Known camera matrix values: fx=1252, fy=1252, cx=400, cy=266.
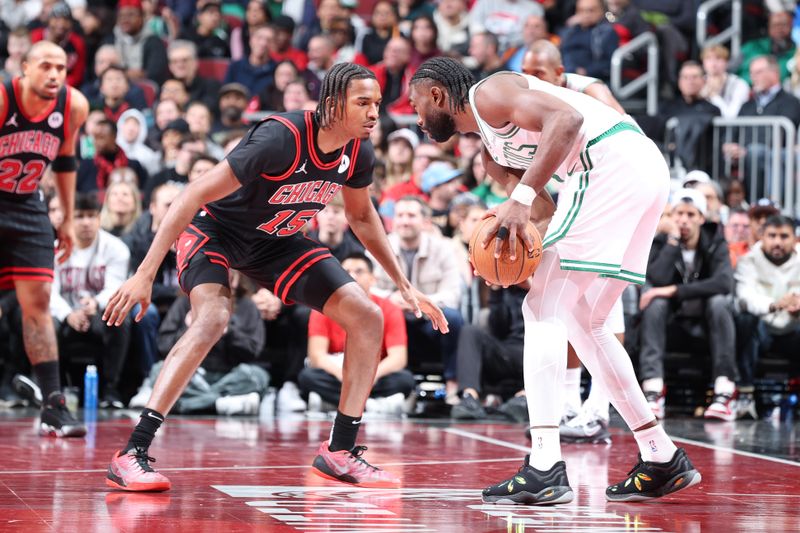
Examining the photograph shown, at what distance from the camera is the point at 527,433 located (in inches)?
283

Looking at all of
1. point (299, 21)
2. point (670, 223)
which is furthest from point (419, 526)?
point (299, 21)

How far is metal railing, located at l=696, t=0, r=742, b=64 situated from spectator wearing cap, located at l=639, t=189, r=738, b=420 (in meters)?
4.44

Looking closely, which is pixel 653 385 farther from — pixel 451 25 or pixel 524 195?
pixel 451 25

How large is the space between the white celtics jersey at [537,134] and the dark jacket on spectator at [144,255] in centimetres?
503

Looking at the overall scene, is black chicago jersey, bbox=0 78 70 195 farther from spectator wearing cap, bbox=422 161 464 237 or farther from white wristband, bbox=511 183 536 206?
spectator wearing cap, bbox=422 161 464 237

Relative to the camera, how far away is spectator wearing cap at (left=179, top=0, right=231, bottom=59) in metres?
14.8

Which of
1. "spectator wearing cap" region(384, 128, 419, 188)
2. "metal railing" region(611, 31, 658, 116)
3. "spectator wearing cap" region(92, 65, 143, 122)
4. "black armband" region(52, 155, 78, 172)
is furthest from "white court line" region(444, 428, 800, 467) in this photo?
"spectator wearing cap" region(92, 65, 143, 122)

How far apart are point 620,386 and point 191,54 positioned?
988cm

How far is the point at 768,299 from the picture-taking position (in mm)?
9320

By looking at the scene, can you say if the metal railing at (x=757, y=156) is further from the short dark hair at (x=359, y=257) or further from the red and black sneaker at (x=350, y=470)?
the red and black sneaker at (x=350, y=470)

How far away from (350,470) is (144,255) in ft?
15.3

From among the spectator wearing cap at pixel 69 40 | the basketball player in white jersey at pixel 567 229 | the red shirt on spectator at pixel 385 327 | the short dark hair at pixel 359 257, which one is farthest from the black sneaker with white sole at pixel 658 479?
the spectator wearing cap at pixel 69 40

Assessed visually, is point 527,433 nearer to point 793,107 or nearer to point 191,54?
point 793,107

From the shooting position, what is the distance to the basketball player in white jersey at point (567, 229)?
15.0 feet
